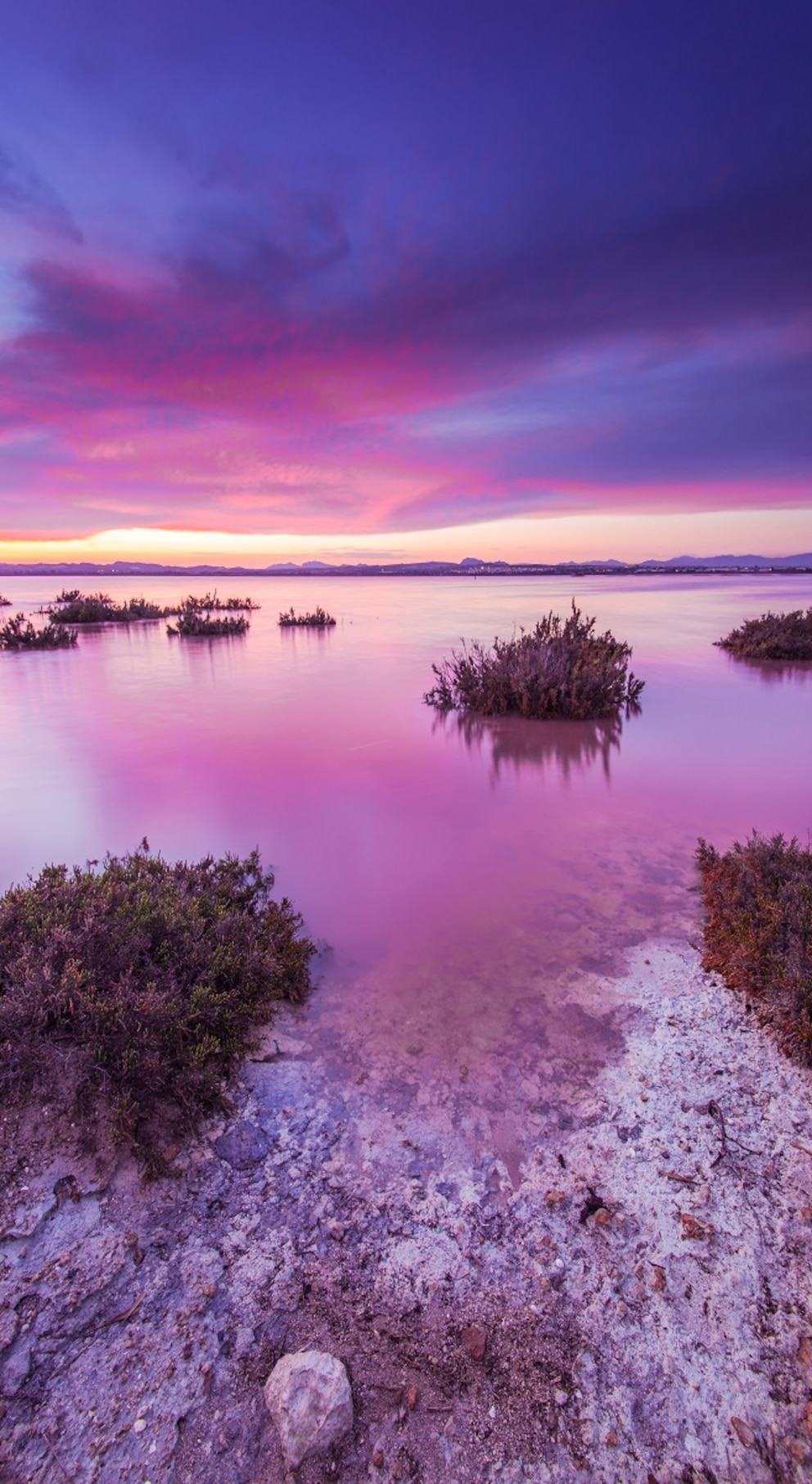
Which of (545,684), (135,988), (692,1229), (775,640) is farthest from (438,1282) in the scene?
(775,640)

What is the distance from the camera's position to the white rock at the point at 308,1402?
Result: 1.76 m

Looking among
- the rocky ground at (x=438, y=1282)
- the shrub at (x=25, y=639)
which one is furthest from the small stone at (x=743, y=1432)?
the shrub at (x=25, y=639)

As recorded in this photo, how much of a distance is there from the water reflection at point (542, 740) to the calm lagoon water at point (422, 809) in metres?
0.05

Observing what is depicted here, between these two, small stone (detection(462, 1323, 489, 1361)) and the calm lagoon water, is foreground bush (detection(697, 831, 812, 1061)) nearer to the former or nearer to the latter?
the calm lagoon water

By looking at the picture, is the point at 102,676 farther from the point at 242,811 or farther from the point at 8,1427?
the point at 8,1427

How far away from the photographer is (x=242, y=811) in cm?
627

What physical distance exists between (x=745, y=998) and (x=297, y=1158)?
8.10 ft

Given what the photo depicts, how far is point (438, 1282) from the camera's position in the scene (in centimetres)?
219

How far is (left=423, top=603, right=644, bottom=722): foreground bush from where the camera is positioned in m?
9.67

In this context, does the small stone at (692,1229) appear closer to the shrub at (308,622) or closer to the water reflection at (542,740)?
the water reflection at (542,740)

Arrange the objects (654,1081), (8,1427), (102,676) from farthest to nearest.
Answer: (102,676)
(654,1081)
(8,1427)

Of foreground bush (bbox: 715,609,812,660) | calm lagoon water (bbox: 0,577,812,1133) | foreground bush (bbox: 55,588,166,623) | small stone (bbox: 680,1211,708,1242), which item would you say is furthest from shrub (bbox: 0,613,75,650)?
small stone (bbox: 680,1211,708,1242)

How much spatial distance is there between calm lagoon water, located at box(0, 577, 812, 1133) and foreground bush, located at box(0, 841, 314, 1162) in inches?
19.5

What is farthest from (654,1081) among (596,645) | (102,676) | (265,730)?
(102,676)
